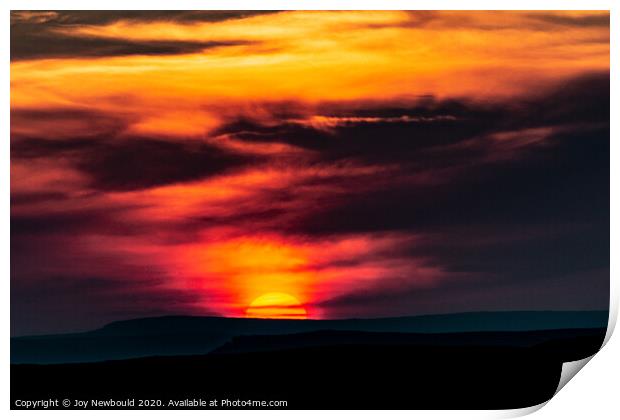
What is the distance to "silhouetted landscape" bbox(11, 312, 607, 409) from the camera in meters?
4.76

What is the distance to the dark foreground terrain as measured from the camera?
4.78m

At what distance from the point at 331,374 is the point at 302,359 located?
0.53ft

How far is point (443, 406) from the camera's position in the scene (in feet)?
15.7

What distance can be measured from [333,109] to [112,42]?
1.14m

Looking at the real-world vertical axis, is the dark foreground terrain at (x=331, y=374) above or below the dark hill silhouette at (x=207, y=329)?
below

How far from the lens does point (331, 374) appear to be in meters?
4.80

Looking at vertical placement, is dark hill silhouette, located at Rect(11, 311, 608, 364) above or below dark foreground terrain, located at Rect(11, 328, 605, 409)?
above

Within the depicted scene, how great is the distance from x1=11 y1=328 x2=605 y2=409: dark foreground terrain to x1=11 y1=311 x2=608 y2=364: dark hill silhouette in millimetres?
31

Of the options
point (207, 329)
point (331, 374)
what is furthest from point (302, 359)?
point (207, 329)

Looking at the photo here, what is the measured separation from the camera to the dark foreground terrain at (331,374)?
15.7ft

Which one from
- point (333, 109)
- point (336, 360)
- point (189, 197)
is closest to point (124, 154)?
point (189, 197)
